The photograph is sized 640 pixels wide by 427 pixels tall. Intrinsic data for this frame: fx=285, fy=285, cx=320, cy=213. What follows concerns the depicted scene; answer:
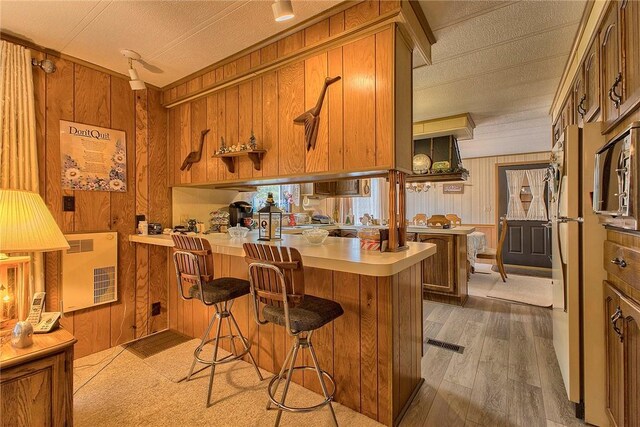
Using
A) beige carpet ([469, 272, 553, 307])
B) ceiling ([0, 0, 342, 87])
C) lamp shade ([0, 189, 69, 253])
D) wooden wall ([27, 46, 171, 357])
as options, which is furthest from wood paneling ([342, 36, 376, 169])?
beige carpet ([469, 272, 553, 307])

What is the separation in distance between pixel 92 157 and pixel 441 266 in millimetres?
3967

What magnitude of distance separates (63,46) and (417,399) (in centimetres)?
365

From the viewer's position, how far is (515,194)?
21.1ft

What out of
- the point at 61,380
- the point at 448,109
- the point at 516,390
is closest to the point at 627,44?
the point at 516,390

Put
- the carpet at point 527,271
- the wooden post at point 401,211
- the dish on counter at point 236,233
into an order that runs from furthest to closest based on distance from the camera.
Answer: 1. the carpet at point 527,271
2. the dish on counter at point 236,233
3. the wooden post at point 401,211

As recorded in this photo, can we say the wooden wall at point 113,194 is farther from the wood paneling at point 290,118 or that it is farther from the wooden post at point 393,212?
the wooden post at point 393,212

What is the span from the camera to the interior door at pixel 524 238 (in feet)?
19.8

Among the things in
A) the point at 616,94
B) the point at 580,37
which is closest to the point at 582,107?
the point at 580,37

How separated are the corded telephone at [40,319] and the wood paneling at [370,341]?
128 cm

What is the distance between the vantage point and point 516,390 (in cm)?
196

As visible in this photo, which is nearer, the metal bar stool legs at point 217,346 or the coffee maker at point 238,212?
the metal bar stool legs at point 217,346

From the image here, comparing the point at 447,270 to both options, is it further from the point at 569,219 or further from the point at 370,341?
the point at 370,341

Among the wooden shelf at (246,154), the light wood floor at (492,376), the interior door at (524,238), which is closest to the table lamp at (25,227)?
the wooden shelf at (246,154)

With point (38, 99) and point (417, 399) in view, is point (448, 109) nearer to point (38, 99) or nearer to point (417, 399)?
point (417, 399)
